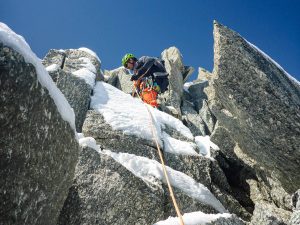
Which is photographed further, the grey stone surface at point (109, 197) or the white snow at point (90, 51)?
the white snow at point (90, 51)

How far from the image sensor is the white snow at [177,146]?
35.1ft

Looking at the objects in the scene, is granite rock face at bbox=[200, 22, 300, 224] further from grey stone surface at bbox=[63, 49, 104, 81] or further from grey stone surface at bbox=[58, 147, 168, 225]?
grey stone surface at bbox=[63, 49, 104, 81]

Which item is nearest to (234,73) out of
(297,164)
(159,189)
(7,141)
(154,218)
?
(297,164)

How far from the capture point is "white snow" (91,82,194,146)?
34.8ft

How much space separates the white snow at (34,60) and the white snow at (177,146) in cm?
571

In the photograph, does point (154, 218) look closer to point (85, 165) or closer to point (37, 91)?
point (85, 165)

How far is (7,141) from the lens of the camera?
12.9 ft

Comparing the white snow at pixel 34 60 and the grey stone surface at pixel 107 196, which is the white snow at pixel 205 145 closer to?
the grey stone surface at pixel 107 196

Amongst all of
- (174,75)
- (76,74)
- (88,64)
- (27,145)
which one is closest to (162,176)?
(27,145)

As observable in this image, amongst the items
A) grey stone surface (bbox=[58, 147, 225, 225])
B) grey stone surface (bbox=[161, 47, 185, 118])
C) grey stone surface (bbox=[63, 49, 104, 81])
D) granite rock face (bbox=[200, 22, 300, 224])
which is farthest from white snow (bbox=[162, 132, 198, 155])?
grey stone surface (bbox=[161, 47, 185, 118])

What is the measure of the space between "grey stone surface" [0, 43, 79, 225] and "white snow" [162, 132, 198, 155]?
5.90 metres

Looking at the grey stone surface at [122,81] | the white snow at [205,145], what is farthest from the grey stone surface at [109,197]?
the grey stone surface at [122,81]

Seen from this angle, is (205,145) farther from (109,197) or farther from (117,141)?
(109,197)

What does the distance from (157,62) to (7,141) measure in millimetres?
14130
